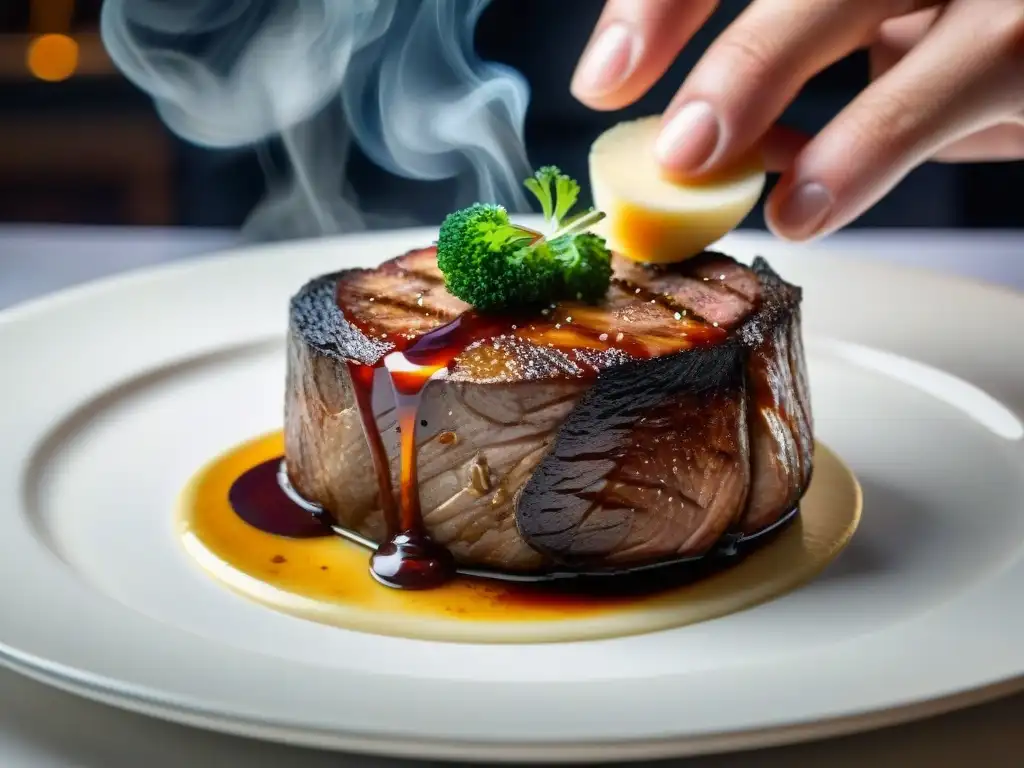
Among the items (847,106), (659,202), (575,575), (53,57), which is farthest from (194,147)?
(575,575)

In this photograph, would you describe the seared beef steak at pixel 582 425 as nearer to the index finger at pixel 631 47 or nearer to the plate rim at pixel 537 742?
the index finger at pixel 631 47

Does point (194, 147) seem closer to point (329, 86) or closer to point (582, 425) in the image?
point (329, 86)

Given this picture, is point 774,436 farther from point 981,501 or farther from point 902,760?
point 902,760

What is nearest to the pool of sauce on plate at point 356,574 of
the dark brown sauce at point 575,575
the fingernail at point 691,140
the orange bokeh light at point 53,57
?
the dark brown sauce at point 575,575

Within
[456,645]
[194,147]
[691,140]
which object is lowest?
[194,147]

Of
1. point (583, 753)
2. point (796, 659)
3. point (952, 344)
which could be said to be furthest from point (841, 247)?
point (583, 753)
